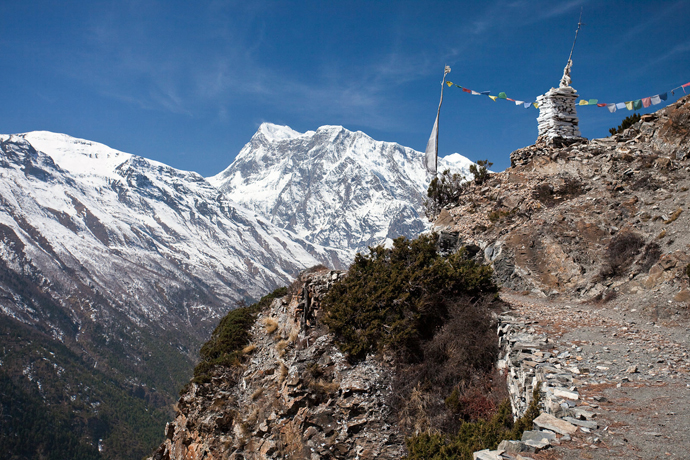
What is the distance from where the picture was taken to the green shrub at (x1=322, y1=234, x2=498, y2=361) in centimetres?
1205

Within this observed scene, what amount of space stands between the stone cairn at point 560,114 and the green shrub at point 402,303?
34.4 feet

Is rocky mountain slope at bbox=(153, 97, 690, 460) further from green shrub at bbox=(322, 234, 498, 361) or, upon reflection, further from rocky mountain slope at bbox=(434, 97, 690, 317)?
green shrub at bbox=(322, 234, 498, 361)

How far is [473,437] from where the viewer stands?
804cm

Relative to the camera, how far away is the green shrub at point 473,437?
6863 millimetres

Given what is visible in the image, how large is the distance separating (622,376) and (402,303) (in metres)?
6.10

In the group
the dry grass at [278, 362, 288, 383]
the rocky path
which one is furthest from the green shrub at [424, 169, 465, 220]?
the dry grass at [278, 362, 288, 383]

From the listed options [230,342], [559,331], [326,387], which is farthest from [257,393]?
[559,331]

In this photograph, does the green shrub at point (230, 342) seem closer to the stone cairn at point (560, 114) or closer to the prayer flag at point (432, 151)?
the prayer flag at point (432, 151)

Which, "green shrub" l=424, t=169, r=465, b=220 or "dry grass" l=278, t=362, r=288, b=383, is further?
"green shrub" l=424, t=169, r=465, b=220

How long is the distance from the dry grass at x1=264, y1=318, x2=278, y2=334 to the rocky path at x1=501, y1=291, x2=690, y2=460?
10.2 m

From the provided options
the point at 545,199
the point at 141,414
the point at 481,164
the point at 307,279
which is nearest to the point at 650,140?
the point at 545,199

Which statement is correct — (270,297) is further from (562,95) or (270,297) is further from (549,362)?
(562,95)

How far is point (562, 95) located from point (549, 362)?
16.8 metres

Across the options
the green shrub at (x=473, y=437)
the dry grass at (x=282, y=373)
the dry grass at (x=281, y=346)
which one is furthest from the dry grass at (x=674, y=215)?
the dry grass at (x=281, y=346)
